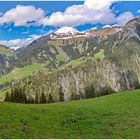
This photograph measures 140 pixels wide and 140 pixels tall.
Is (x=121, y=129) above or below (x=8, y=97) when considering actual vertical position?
below

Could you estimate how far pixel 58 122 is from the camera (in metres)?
49.9

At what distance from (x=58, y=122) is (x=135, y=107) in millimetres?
18252

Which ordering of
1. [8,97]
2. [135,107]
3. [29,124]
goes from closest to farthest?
[29,124] < [135,107] < [8,97]

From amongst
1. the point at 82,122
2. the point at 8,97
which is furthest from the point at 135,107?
the point at 8,97

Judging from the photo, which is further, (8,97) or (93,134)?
(8,97)

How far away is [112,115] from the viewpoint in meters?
55.8

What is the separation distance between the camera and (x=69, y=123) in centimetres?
4972

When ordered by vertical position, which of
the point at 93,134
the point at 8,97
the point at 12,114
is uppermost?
the point at 8,97

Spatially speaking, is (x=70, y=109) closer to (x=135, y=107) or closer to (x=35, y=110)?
(x=35, y=110)

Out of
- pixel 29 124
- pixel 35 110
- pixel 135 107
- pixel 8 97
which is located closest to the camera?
pixel 29 124

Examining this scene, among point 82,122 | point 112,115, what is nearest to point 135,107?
point 112,115

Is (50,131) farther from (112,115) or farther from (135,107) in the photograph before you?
(135,107)

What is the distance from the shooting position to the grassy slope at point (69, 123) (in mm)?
45037

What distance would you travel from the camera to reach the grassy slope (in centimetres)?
4504
